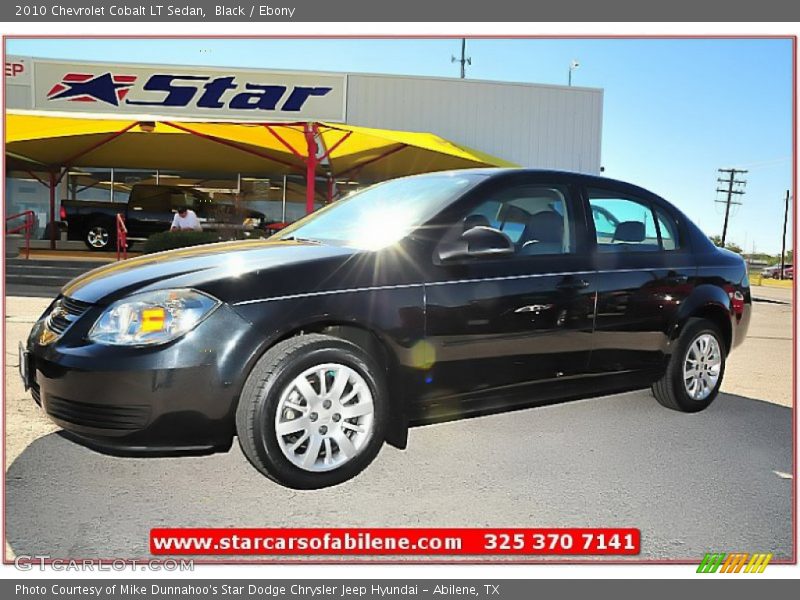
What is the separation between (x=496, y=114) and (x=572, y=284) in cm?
1661

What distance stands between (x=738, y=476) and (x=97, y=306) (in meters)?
3.21

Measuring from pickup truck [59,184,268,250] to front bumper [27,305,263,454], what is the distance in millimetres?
14567

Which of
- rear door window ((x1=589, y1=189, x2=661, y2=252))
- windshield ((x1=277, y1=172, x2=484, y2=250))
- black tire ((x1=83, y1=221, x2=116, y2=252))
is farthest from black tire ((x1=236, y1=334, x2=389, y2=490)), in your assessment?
black tire ((x1=83, y1=221, x2=116, y2=252))

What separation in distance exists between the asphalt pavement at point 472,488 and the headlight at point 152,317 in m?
0.72

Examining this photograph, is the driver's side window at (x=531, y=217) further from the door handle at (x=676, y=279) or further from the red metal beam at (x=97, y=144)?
the red metal beam at (x=97, y=144)

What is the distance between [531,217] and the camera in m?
4.06

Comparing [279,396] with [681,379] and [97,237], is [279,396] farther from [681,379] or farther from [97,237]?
[97,237]

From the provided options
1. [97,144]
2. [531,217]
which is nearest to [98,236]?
[97,144]

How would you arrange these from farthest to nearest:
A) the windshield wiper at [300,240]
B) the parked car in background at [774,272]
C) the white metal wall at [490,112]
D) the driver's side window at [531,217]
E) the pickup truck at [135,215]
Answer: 1. the parked car in background at [774,272]
2. the white metal wall at [490,112]
3. the pickup truck at [135,215]
4. the driver's side window at [531,217]
5. the windshield wiper at [300,240]

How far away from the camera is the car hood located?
2.99 metres

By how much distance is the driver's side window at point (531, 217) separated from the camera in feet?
12.6

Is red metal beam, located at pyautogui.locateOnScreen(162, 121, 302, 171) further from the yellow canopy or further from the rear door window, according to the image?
the rear door window

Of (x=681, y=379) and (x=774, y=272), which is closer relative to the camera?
(x=681, y=379)

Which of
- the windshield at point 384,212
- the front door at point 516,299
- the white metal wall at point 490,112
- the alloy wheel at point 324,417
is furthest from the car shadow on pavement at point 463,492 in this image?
the white metal wall at point 490,112
